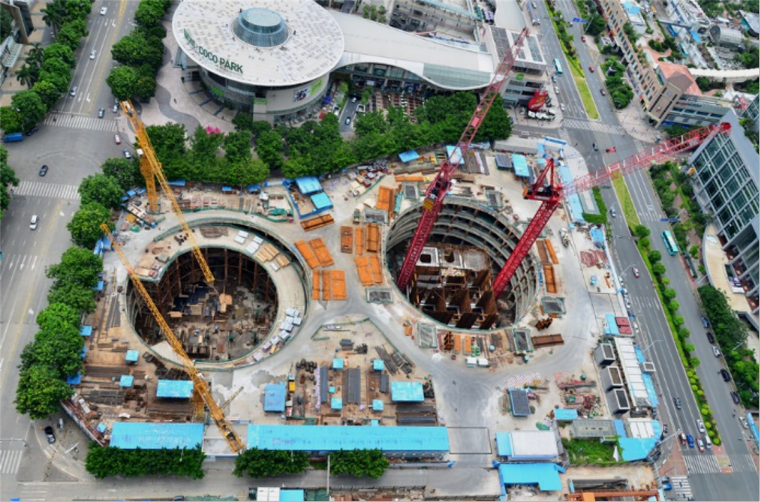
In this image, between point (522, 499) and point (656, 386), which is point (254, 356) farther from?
point (656, 386)

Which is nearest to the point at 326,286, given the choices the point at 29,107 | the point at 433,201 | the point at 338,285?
the point at 338,285

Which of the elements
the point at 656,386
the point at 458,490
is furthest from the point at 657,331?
the point at 458,490

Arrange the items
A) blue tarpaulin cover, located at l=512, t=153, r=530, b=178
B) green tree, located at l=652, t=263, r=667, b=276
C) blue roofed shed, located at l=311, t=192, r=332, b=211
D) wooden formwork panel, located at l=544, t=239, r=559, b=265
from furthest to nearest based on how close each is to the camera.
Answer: blue tarpaulin cover, located at l=512, t=153, r=530, b=178 < green tree, located at l=652, t=263, r=667, b=276 < wooden formwork panel, located at l=544, t=239, r=559, b=265 < blue roofed shed, located at l=311, t=192, r=332, b=211

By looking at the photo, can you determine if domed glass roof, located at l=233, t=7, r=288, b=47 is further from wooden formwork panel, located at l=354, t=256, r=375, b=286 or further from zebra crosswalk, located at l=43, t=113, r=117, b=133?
wooden formwork panel, located at l=354, t=256, r=375, b=286

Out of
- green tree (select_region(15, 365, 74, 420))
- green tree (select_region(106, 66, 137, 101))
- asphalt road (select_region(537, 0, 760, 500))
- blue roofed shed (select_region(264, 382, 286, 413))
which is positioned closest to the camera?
green tree (select_region(15, 365, 74, 420))

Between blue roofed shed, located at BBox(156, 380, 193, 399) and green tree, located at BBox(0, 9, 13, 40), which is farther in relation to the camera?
green tree, located at BBox(0, 9, 13, 40)

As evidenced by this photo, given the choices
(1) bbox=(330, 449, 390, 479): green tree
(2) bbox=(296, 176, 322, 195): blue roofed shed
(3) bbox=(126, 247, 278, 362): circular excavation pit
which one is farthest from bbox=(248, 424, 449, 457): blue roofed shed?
(2) bbox=(296, 176, 322, 195): blue roofed shed

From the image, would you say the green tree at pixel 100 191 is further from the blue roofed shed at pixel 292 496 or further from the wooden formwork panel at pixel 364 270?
the blue roofed shed at pixel 292 496
